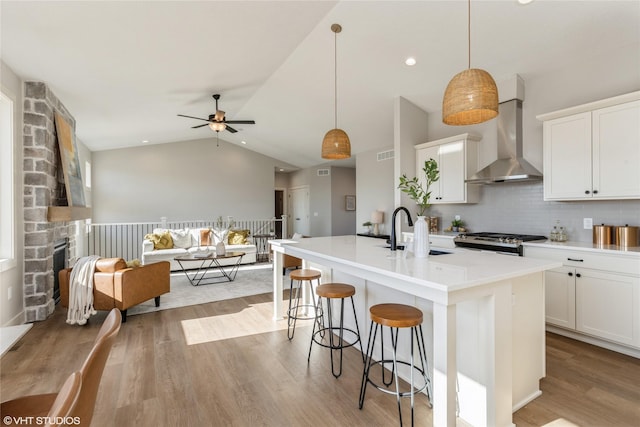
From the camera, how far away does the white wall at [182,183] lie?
336 inches

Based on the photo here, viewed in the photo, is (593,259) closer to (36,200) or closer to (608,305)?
(608,305)

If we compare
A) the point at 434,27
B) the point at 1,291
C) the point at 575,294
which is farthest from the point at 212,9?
the point at 575,294

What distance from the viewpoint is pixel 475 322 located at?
195cm

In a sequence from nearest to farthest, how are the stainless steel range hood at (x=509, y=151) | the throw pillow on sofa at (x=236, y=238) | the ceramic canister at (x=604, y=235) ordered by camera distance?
the ceramic canister at (x=604, y=235)
the stainless steel range hood at (x=509, y=151)
the throw pillow on sofa at (x=236, y=238)

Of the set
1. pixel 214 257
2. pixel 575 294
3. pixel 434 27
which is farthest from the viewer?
pixel 214 257

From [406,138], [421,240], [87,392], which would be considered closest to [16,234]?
[87,392]

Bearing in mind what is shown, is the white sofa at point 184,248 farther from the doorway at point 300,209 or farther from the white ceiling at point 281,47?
the doorway at point 300,209

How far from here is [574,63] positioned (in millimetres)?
3662

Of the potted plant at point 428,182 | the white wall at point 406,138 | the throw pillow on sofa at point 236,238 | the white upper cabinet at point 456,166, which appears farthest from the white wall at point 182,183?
the potted plant at point 428,182

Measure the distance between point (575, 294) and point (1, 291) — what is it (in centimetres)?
590

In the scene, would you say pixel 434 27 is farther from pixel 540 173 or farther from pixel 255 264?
pixel 255 264

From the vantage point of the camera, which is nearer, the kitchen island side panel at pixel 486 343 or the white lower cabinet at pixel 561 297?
the kitchen island side panel at pixel 486 343

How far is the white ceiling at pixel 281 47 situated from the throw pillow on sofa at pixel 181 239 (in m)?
2.65

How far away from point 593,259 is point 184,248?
7.07m
